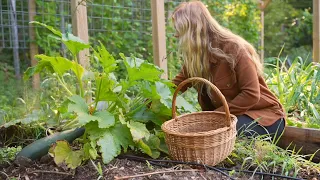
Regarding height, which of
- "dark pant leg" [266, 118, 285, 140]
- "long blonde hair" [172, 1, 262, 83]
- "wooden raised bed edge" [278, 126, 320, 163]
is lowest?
"wooden raised bed edge" [278, 126, 320, 163]

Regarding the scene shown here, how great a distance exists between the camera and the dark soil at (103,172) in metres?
2.27

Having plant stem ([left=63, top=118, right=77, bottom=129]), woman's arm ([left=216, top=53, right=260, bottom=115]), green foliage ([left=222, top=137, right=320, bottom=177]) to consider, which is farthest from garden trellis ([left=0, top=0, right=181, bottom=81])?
green foliage ([left=222, top=137, right=320, bottom=177])

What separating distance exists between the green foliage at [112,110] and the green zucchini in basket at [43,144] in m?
0.07

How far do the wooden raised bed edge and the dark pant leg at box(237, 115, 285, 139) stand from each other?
0.11 metres

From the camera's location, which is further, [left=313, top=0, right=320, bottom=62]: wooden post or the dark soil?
[left=313, top=0, right=320, bottom=62]: wooden post

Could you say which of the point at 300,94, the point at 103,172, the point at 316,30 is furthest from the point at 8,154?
the point at 316,30

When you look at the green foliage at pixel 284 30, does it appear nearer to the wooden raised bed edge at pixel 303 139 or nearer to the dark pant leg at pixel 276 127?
the wooden raised bed edge at pixel 303 139

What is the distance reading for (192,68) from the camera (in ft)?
10.00

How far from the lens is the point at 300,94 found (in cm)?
392

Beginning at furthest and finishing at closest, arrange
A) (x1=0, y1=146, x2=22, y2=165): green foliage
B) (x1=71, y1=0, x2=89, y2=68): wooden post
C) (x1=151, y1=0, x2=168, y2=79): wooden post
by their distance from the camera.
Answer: (x1=151, y1=0, x2=168, y2=79): wooden post < (x1=71, y1=0, x2=89, y2=68): wooden post < (x1=0, y1=146, x2=22, y2=165): green foliage

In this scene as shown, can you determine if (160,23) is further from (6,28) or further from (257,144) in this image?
(6,28)

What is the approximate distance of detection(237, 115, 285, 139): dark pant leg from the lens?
3.00m

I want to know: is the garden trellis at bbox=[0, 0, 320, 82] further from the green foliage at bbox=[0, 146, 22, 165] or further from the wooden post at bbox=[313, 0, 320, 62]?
the green foliage at bbox=[0, 146, 22, 165]

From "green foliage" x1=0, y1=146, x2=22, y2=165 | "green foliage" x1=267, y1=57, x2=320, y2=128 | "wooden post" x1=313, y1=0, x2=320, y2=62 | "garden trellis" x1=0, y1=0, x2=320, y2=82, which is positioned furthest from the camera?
"garden trellis" x1=0, y1=0, x2=320, y2=82
